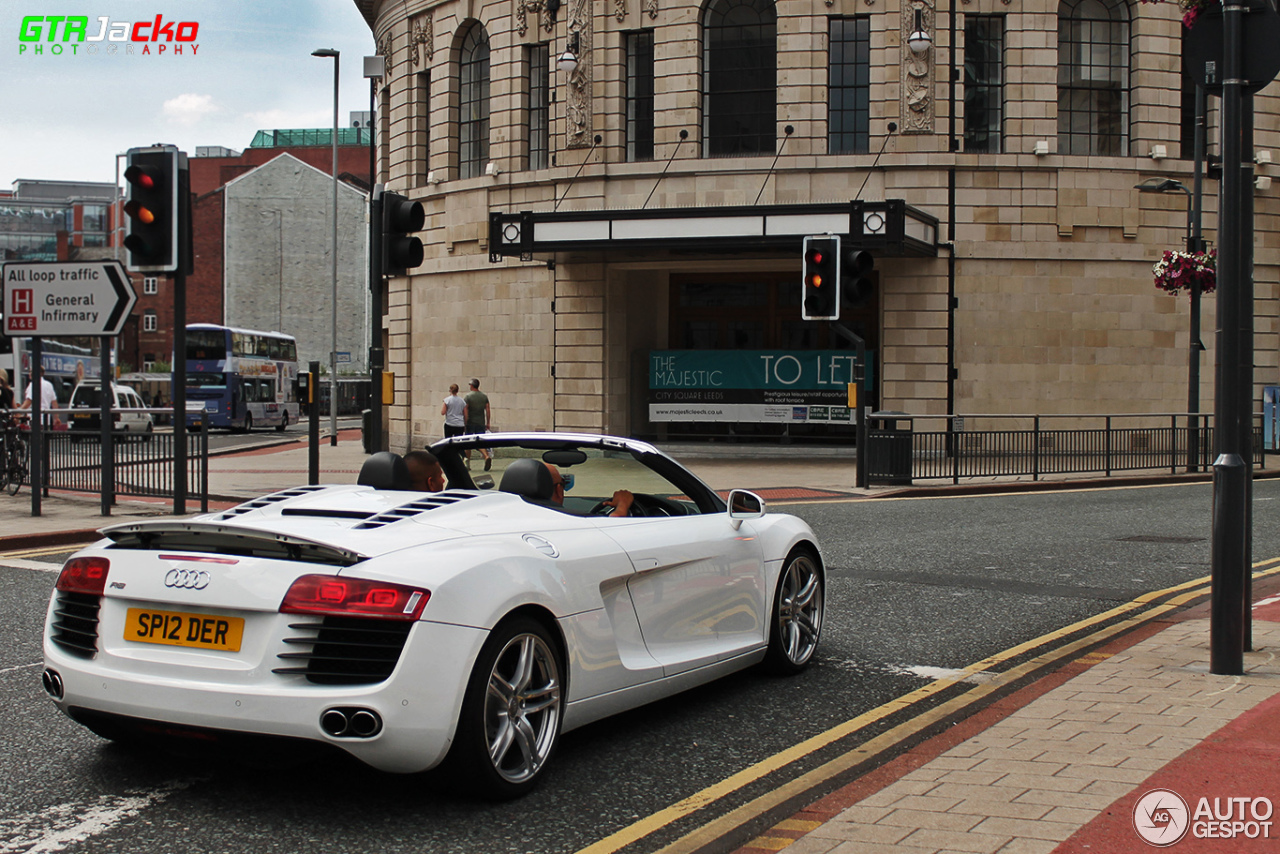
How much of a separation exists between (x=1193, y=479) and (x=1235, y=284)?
16892 mm

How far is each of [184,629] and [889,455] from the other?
1605cm

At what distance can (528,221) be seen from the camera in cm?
2555

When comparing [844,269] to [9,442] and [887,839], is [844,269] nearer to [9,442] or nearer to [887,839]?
[9,442]

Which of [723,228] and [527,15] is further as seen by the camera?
[527,15]

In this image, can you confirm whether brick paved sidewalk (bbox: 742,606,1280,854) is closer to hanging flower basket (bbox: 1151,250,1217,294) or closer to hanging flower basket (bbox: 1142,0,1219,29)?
hanging flower basket (bbox: 1142,0,1219,29)

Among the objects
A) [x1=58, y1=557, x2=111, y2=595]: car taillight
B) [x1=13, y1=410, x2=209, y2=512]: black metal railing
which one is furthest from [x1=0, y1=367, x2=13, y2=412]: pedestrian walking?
[x1=58, y1=557, x2=111, y2=595]: car taillight

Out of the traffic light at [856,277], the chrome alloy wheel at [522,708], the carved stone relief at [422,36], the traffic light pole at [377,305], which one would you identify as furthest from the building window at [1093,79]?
the chrome alloy wheel at [522,708]

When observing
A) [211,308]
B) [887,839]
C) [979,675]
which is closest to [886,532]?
[979,675]

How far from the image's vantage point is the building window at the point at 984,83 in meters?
26.7

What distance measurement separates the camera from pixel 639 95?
1115 inches

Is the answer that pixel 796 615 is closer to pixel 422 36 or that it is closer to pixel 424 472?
pixel 424 472

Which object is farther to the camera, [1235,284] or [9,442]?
[9,442]

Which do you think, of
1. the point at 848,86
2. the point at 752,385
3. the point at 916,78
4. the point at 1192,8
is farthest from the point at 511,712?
the point at 848,86

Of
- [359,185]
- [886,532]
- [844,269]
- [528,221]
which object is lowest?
[886,532]
